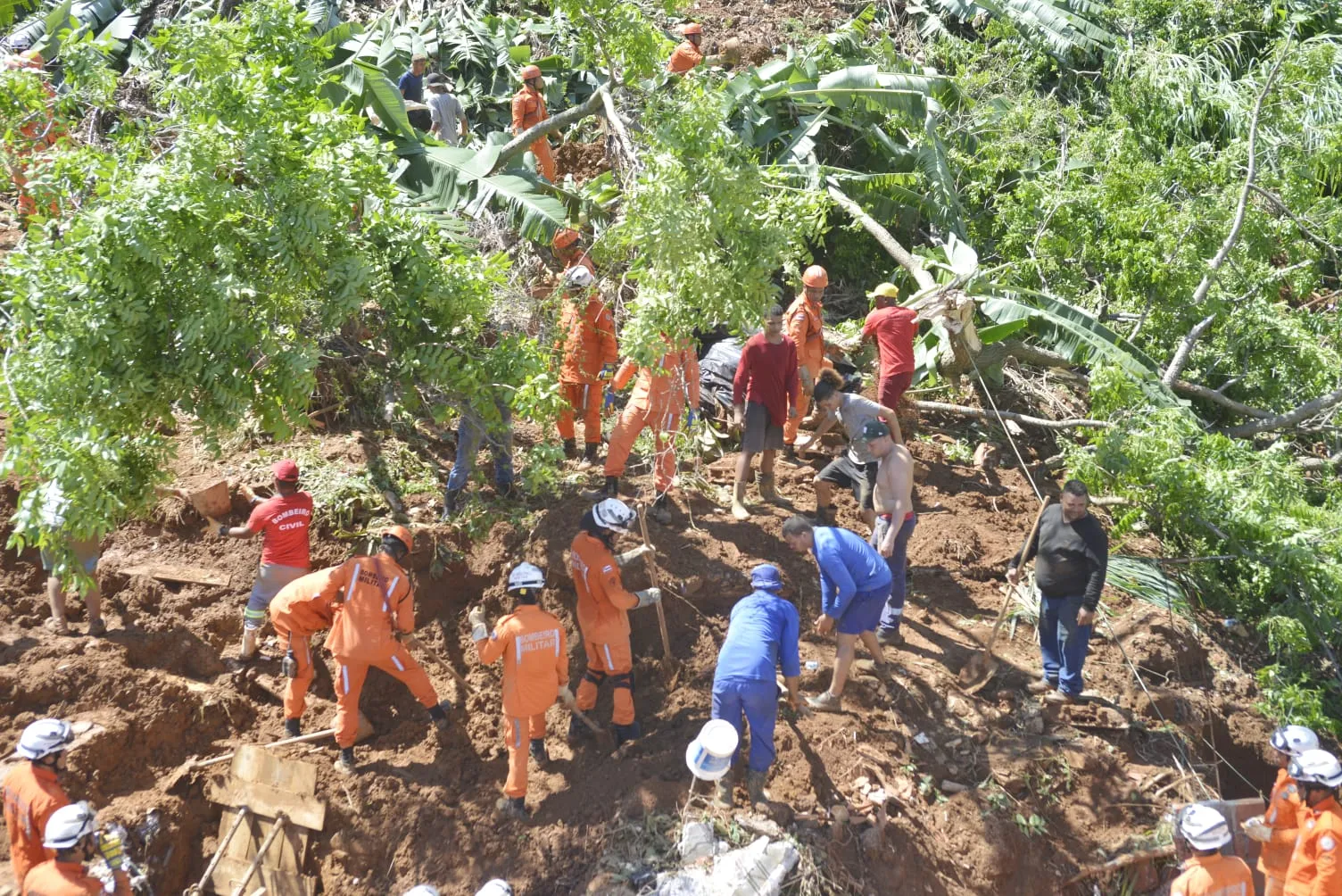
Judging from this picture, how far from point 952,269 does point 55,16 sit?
10.3 meters

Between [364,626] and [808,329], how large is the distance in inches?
183

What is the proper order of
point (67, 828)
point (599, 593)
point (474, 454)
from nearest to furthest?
point (67, 828), point (599, 593), point (474, 454)

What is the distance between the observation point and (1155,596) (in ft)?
30.0

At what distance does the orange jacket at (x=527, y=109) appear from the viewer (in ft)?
35.6

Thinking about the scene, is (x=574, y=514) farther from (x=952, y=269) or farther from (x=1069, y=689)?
(x=952, y=269)

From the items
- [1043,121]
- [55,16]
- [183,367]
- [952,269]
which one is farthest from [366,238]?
[1043,121]

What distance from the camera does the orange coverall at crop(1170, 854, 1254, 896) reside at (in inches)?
224

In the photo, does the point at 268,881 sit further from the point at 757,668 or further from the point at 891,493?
the point at 891,493

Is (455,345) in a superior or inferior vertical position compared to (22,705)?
superior

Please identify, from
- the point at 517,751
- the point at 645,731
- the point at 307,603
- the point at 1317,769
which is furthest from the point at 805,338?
the point at 1317,769

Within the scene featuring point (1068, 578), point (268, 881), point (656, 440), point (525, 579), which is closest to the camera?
point (525, 579)

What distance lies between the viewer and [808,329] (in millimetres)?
9492

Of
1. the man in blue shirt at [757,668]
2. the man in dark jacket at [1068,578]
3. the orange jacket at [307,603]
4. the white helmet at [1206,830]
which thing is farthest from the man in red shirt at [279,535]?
the white helmet at [1206,830]

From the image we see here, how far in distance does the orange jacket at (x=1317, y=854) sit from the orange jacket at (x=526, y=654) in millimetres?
4552
